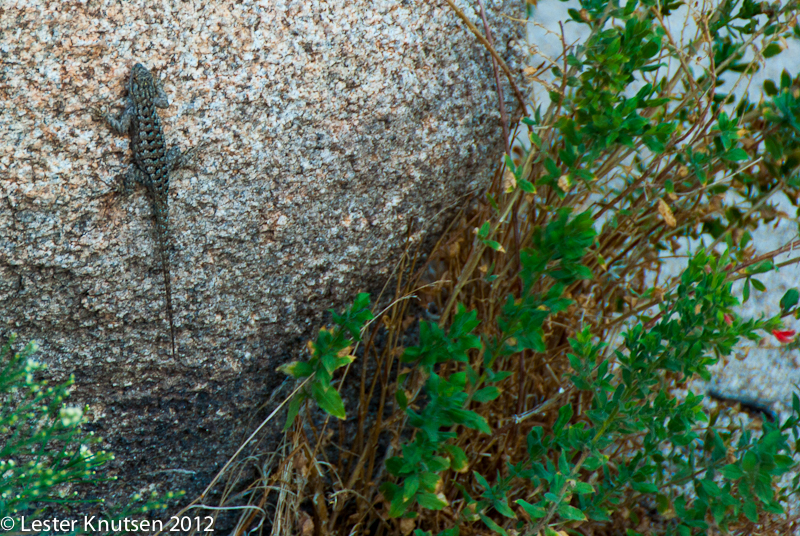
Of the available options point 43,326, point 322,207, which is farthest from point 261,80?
point 43,326

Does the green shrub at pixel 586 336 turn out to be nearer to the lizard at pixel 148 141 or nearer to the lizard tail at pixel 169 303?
the lizard tail at pixel 169 303

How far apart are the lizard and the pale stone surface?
0.03 metres

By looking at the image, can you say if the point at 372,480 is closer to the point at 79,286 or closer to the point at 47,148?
the point at 79,286

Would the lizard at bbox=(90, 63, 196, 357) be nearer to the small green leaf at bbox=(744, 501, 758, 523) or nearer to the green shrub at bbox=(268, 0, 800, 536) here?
the green shrub at bbox=(268, 0, 800, 536)

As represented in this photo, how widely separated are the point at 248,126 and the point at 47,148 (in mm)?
547

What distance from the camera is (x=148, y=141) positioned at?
5.94ft

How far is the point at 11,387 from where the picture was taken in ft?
6.15

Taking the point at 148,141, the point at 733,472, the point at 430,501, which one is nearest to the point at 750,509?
the point at 733,472

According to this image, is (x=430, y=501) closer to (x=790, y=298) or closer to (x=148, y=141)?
(x=790, y=298)

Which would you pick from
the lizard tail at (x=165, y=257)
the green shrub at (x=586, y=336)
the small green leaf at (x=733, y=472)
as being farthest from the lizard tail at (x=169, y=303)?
the small green leaf at (x=733, y=472)

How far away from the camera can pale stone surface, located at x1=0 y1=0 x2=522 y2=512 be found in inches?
70.7

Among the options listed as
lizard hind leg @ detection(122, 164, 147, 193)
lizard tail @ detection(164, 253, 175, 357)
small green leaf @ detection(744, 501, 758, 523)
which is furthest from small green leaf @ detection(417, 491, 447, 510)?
lizard hind leg @ detection(122, 164, 147, 193)

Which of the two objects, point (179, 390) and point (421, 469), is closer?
point (421, 469)

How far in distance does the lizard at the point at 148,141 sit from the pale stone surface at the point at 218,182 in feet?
0.11
